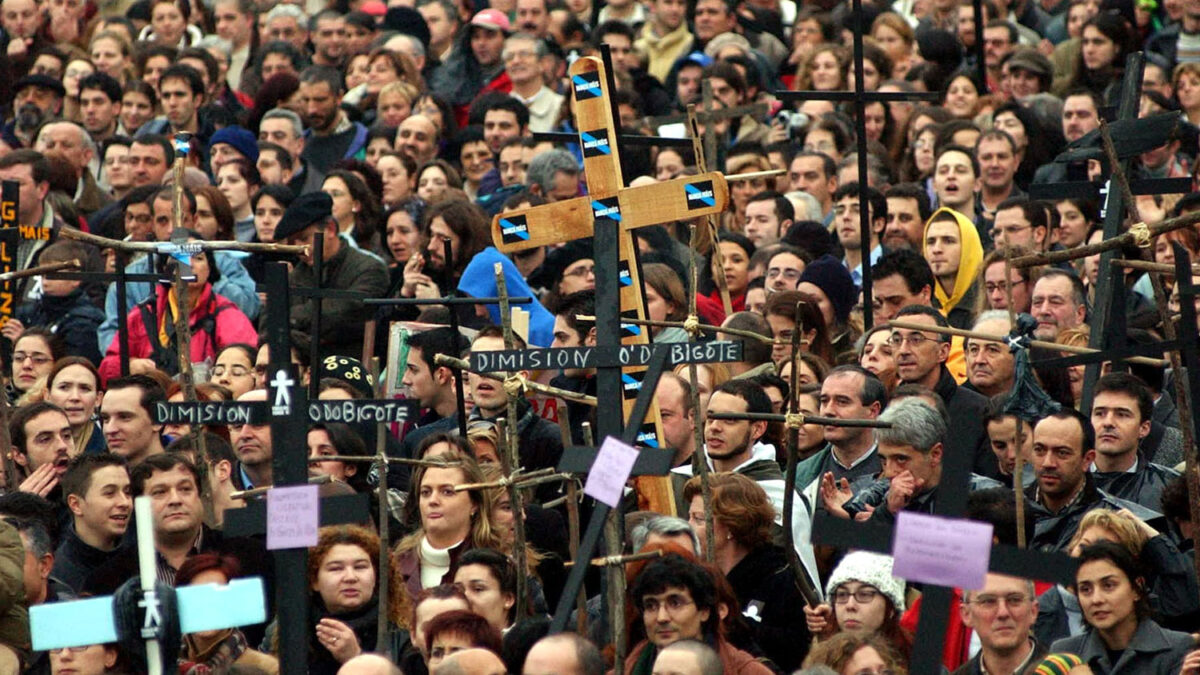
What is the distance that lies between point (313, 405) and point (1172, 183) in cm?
410

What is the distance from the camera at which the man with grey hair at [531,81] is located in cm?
1678

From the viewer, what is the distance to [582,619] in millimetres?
8273

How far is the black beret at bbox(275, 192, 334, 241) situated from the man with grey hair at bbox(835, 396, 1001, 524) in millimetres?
4701

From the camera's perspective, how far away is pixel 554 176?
1400 centimetres

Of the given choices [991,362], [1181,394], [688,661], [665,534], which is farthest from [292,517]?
[991,362]

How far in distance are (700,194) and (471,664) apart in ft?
8.22

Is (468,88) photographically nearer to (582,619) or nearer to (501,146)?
(501,146)

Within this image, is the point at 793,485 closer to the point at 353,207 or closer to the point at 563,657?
the point at 563,657

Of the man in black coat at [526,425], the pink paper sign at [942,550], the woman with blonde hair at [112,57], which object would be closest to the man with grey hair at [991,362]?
the man in black coat at [526,425]

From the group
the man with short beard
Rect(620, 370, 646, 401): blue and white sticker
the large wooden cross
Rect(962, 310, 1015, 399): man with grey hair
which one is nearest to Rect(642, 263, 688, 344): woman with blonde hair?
Rect(962, 310, 1015, 399): man with grey hair

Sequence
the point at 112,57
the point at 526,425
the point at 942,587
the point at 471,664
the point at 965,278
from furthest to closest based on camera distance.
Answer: the point at 112,57 < the point at 965,278 < the point at 526,425 < the point at 471,664 < the point at 942,587

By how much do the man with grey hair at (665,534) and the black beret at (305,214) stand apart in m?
5.03

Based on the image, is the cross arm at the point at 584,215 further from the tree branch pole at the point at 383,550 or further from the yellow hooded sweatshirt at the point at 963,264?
the yellow hooded sweatshirt at the point at 963,264

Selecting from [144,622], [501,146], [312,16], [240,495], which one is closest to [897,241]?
[501,146]
